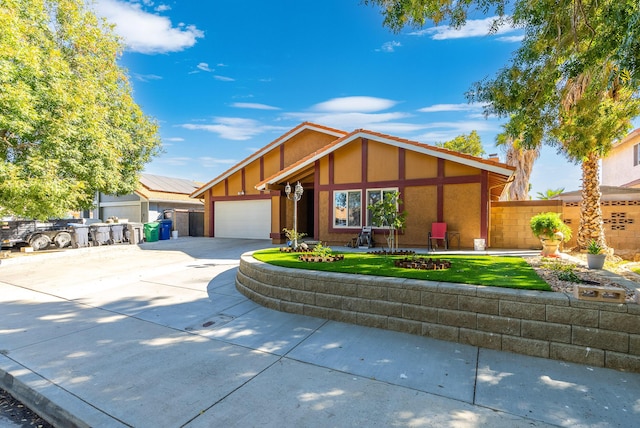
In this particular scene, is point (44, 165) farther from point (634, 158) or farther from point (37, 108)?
point (634, 158)

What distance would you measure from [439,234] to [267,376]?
888cm

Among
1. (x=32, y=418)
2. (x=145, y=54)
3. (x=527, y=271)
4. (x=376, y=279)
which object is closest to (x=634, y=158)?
(x=527, y=271)

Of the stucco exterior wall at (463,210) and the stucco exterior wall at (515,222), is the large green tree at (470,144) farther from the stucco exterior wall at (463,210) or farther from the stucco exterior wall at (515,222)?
the stucco exterior wall at (463,210)

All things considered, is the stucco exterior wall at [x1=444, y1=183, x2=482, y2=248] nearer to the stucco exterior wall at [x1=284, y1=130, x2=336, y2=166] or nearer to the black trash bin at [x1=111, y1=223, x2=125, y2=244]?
the stucco exterior wall at [x1=284, y1=130, x2=336, y2=166]

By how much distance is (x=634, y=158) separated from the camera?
57.7ft

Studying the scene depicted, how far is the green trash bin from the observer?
16531 mm

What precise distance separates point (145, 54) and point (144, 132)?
5.01 meters

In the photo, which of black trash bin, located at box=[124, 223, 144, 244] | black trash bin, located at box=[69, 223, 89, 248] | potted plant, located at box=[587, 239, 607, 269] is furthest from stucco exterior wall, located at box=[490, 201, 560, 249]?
black trash bin, located at box=[69, 223, 89, 248]

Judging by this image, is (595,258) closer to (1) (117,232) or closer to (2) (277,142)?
(2) (277,142)

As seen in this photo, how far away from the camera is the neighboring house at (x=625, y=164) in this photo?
674 inches

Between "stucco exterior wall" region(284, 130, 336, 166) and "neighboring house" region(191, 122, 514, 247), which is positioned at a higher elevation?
"stucco exterior wall" region(284, 130, 336, 166)

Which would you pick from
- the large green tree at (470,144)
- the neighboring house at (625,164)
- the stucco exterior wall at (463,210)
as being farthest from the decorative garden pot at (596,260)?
the large green tree at (470,144)

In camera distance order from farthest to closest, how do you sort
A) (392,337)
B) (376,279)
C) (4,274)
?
1. (4,274)
2. (376,279)
3. (392,337)

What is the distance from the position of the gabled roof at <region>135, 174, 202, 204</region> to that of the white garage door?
5448 millimetres
